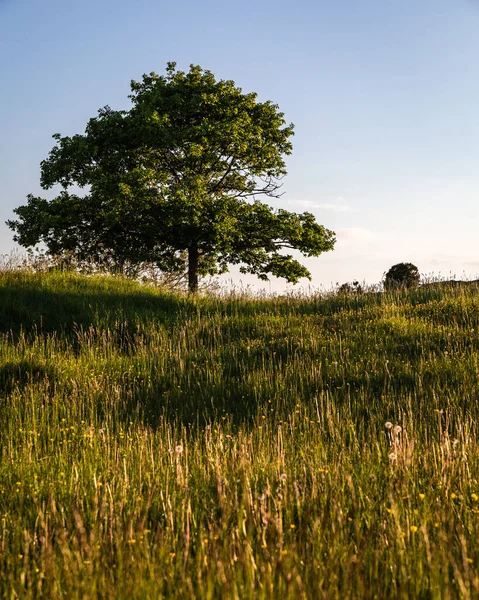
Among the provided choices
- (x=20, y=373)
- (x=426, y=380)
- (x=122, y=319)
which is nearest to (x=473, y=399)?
(x=426, y=380)

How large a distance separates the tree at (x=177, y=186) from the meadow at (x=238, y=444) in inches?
209

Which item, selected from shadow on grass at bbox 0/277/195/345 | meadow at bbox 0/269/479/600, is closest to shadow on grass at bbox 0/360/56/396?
meadow at bbox 0/269/479/600

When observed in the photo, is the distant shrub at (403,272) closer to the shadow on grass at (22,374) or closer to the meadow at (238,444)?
the meadow at (238,444)

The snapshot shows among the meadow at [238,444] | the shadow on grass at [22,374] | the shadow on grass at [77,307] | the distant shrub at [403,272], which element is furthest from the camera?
the distant shrub at [403,272]

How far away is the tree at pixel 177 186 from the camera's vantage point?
20438 millimetres

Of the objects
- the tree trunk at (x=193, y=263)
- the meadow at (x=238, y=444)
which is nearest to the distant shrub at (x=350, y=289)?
the meadow at (x=238, y=444)

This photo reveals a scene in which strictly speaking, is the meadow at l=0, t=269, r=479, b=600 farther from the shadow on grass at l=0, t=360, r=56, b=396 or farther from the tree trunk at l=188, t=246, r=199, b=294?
the tree trunk at l=188, t=246, r=199, b=294

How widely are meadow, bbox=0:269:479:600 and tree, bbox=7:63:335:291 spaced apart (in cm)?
530

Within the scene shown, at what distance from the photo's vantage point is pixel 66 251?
23109 millimetres

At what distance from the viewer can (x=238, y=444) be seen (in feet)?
17.8

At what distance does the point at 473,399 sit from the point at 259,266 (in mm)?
16440

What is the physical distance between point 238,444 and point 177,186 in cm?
1607

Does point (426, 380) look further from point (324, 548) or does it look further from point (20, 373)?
point (20, 373)

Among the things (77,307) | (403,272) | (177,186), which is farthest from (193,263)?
(77,307)
